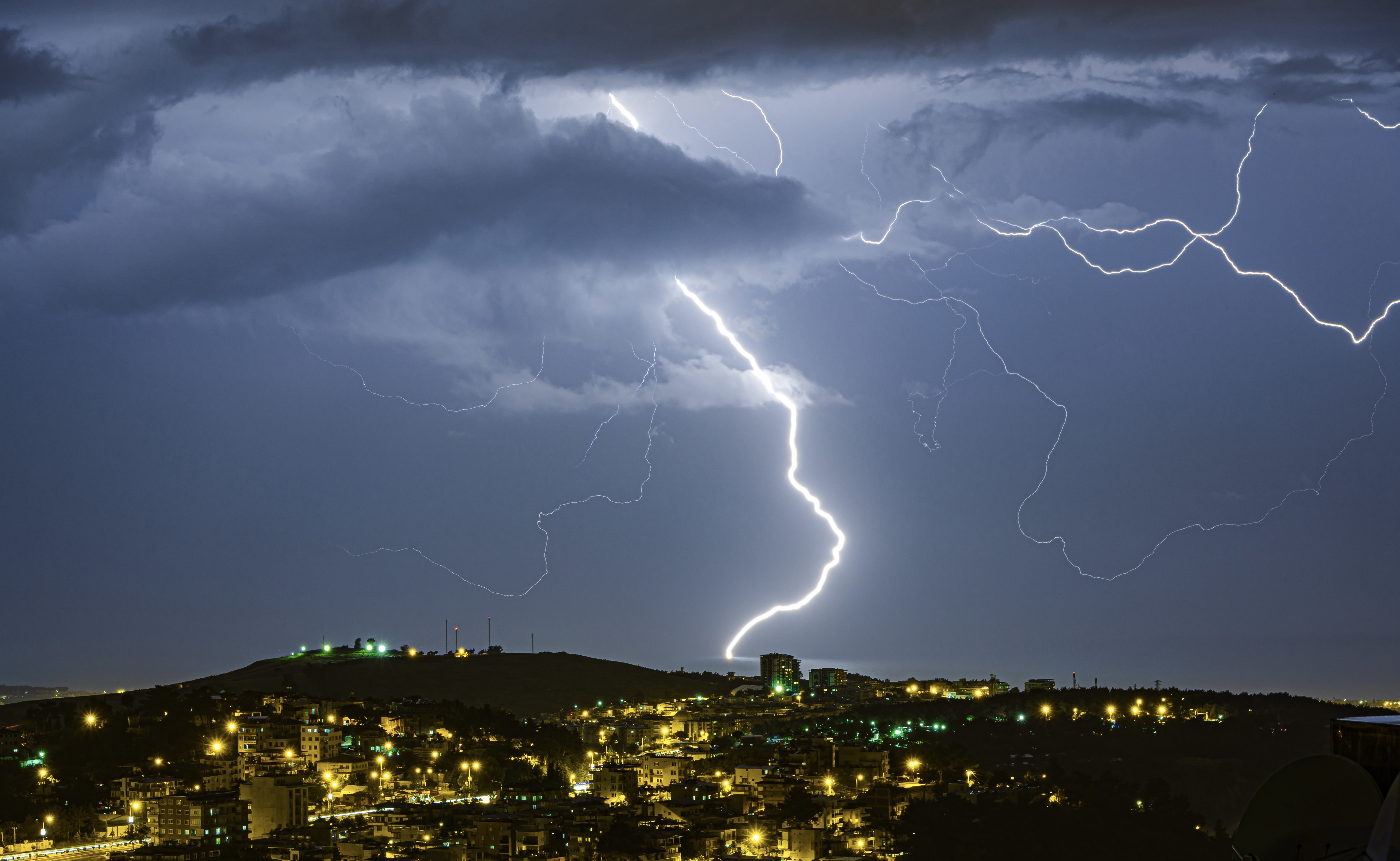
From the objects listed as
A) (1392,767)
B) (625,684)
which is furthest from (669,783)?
(625,684)

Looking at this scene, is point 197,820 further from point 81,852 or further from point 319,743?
point 319,743

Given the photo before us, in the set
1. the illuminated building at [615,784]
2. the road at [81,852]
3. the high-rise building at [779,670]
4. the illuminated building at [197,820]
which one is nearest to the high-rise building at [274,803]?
the illuminated building at [197,820]

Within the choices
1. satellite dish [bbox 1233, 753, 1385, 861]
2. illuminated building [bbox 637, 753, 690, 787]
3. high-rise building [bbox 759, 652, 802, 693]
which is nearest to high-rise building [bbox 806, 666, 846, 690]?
high-rise building [bbox 759, 652, 802, 693]

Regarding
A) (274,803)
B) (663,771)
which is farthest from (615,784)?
(274,803)

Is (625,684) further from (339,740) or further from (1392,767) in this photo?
(1392,767)

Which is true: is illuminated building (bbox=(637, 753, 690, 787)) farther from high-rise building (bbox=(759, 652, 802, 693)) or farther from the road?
high-rise building (bbox=(759, 652, 802, 693))

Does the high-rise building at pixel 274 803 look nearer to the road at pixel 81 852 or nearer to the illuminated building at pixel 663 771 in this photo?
the road at pixel 81 852
